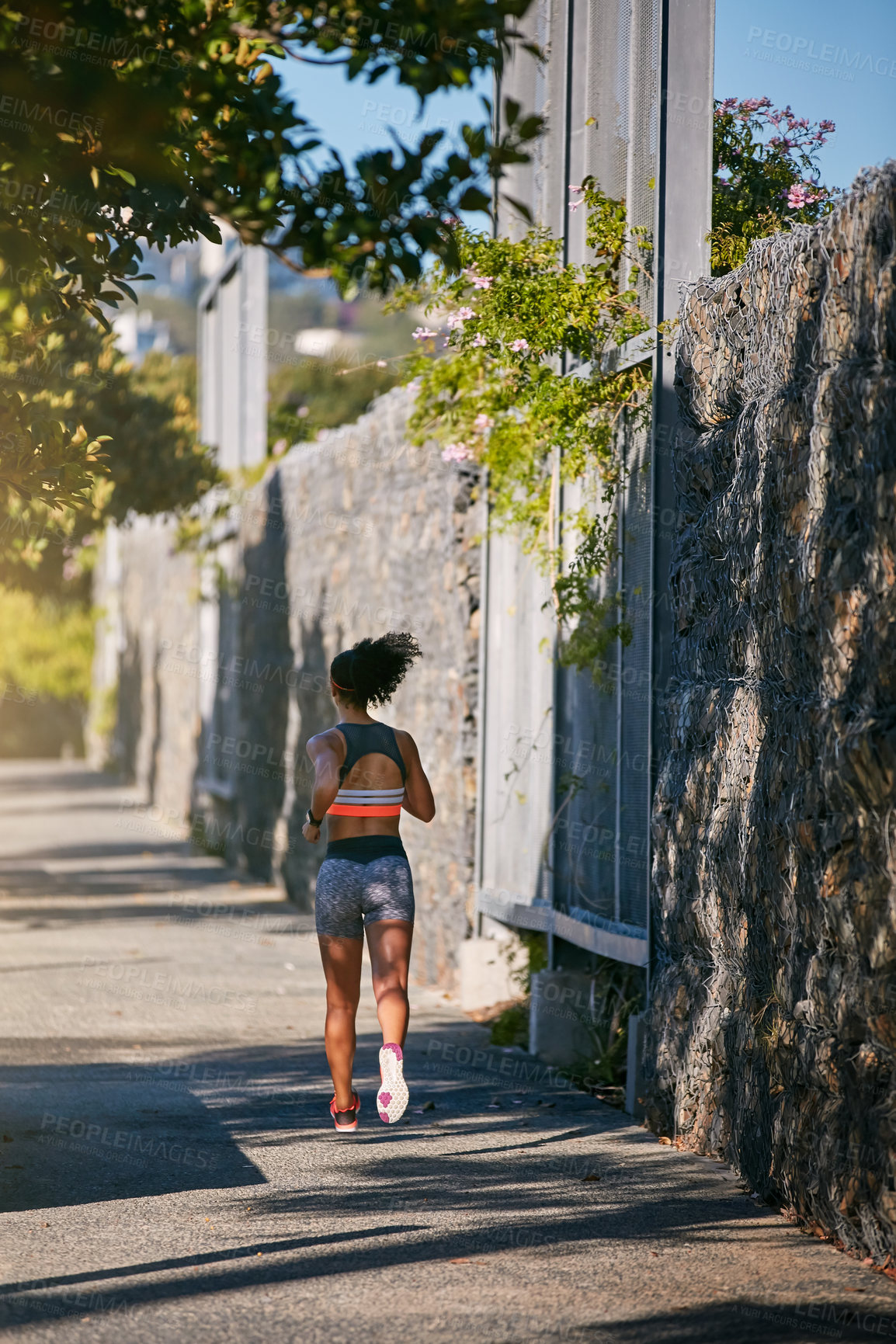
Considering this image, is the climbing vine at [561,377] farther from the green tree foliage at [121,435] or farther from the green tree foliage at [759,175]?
the green tree foliage at [121,435]

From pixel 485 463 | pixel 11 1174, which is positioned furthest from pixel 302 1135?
pixel 485 463

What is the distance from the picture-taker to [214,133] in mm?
4391

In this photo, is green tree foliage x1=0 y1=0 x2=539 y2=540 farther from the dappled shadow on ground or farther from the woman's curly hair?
the dappled shadow on ground

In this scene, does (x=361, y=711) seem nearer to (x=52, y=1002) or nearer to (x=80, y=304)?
(x=80, y=304)

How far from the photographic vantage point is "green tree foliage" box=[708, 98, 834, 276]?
590 cm

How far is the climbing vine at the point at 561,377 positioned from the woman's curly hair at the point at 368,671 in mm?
Result: 1436

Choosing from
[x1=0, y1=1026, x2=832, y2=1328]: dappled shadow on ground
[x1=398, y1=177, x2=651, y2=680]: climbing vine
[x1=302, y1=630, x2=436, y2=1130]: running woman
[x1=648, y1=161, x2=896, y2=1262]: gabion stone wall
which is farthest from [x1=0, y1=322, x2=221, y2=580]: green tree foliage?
[x1=648, y1=161, x2=896, y2=1262]: gabion stone wall

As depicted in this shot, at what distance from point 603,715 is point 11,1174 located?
3432mm

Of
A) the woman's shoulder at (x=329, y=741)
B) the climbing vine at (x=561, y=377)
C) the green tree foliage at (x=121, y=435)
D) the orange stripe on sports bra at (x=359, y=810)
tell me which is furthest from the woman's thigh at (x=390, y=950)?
the green tree foliage at (x=121, y=435)

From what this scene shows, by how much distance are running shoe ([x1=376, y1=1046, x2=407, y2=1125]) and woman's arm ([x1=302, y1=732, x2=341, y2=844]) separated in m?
0.83

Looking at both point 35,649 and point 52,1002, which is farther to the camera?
point 35,649

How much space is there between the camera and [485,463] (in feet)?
27.3

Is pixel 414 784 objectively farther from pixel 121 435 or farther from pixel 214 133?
pixel 121 435

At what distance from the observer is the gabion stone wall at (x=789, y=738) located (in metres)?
4.25
